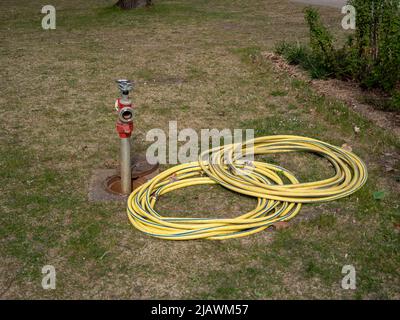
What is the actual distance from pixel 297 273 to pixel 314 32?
15.0ft

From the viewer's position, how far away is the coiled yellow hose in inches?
159

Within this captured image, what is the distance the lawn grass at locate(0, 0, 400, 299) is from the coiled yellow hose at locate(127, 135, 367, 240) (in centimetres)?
10

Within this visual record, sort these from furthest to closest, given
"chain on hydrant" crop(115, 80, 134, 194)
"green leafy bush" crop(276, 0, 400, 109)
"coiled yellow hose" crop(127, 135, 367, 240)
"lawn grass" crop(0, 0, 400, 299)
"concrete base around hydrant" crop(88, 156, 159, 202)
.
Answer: "green leafy bush" crop(276, 0, 400, 109)
"concrete base around hydrant" crop(88, 156, 159, 202)
"chain on hydrant" crop(115, 80, 134, 194)
"coiled yellow hose" crop(127, 135, 367, 240)
"lawn grass" crop(0, 0, 400, 299)

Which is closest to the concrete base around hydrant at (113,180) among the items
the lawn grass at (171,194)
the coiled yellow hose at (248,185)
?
the lawn grass at (171,194)

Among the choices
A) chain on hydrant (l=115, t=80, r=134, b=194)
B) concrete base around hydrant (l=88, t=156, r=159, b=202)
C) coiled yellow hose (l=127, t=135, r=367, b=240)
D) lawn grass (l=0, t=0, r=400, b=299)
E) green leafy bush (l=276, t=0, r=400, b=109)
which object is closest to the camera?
lawn grass (l=0, t=0, r=400, b=299)

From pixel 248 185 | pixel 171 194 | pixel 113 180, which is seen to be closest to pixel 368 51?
pixel 248 185

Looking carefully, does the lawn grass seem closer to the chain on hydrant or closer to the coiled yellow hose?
A: the coiled yellow hose

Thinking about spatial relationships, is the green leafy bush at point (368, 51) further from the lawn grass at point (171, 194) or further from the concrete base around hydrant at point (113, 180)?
the concrete base around hydrant at point (113, 180)

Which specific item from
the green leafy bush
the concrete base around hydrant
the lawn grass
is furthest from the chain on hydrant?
the green leafy bush

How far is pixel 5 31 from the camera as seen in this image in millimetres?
11258

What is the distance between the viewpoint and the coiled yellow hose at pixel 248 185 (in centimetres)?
404

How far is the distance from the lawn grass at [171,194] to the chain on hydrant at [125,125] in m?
0.32
